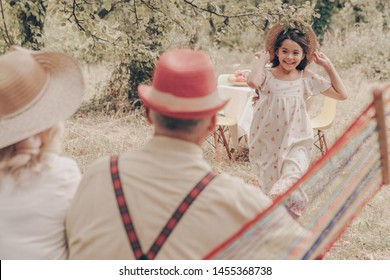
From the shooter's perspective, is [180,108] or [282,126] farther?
[282,126]

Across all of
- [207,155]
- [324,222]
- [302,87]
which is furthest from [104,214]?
[207,155]

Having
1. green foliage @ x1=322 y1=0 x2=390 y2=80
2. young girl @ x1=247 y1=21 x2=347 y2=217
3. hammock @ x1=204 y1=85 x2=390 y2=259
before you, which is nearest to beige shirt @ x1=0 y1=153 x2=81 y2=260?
hammock @ x1=204 y1=85 x2=390 y2=259

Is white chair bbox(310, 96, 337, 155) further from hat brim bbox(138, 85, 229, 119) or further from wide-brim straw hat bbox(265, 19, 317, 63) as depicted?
hat brim bbox(138, 85, 229, 119)

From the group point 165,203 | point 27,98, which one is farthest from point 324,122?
point 165,203

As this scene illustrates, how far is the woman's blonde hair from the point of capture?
1.71 metres

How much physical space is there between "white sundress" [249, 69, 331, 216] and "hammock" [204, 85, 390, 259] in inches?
56.7

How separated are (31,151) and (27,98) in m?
0.18

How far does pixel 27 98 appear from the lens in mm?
1787

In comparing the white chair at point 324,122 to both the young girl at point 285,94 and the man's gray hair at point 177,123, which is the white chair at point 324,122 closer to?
the young girl at point 285,94

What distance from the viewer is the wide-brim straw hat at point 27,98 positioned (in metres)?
1.74

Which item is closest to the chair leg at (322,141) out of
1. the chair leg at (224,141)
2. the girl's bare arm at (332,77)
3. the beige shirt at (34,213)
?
the chair leg at (224,141)

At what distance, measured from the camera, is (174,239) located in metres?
1.48

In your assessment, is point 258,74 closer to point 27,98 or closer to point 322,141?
point 27,98

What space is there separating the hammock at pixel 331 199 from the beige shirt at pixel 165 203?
0.16ft
